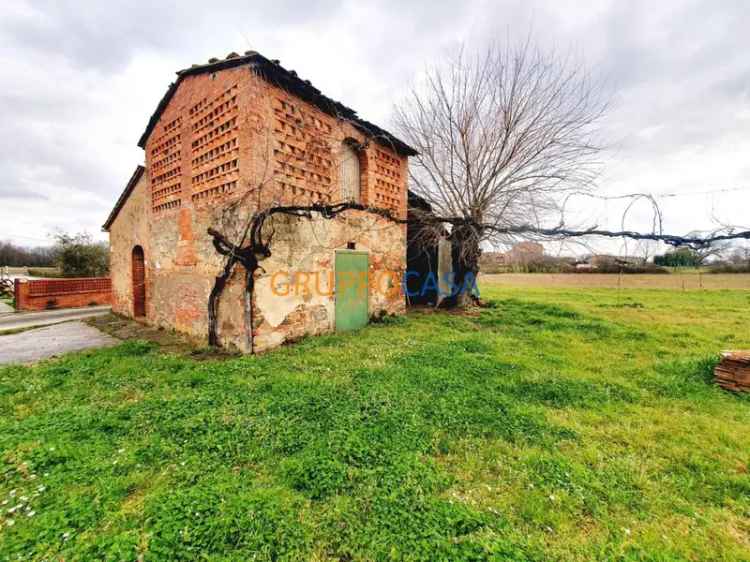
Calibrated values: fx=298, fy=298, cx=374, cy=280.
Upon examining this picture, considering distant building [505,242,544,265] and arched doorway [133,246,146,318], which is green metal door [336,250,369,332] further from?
arched doorway [133,246,146,318]

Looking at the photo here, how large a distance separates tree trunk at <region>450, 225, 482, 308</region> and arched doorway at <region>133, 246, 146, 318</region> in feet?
35.1

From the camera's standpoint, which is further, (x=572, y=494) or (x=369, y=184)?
(x=369, y=184)

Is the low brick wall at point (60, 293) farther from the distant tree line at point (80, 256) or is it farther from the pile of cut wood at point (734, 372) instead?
the pile of cut wood at point (734, 372)

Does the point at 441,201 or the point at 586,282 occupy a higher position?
the point at 441,201

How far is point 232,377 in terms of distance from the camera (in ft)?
15.4

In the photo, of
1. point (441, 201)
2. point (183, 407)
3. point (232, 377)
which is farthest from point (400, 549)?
point (441, 201)

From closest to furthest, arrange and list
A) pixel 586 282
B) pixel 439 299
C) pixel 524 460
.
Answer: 1. pixel 524 460
2. pixel 439 299
3. pixel 586 282

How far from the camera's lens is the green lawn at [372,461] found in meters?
1.97

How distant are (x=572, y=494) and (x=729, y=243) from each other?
4.86m

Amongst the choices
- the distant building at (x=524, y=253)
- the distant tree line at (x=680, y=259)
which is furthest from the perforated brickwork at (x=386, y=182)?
the distant tree line at (x=680, y=259)

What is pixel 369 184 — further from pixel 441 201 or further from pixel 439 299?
pixel 439 299

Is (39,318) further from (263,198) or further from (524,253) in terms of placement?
(524,253)

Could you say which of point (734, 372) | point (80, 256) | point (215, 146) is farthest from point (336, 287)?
point (80, 256)

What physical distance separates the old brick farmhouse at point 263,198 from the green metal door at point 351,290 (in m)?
0.04
